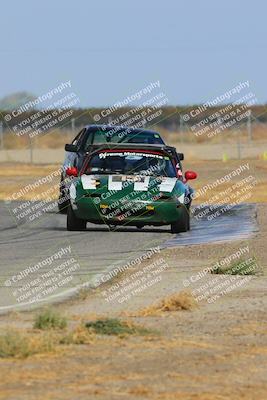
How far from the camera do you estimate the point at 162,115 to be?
94750mm

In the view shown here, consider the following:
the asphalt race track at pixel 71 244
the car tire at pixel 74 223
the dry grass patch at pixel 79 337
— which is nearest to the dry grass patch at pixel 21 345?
the dry grass patch at pixel 79 337

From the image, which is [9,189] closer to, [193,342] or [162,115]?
[193,342]

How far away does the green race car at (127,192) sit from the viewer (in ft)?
81.9

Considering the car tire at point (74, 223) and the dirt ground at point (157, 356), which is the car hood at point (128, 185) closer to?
the car tire at point (74, 223)

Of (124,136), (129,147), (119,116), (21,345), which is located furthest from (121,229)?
(119,116)

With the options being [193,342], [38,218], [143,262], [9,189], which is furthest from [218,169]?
[193,342]

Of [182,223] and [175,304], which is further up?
[175,304]

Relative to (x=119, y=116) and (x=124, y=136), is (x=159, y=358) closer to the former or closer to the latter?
(x=124, y=136)

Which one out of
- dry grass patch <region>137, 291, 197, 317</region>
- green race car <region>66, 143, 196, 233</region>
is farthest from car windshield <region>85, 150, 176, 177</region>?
dry grass patch <region>137, 291, 197, 317</region>

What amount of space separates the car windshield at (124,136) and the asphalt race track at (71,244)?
179 centimetres

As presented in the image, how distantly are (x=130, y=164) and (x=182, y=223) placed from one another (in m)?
1.36

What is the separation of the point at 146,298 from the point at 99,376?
17.4ft

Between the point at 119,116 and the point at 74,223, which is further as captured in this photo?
the point at 119,116

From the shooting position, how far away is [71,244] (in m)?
22.9
